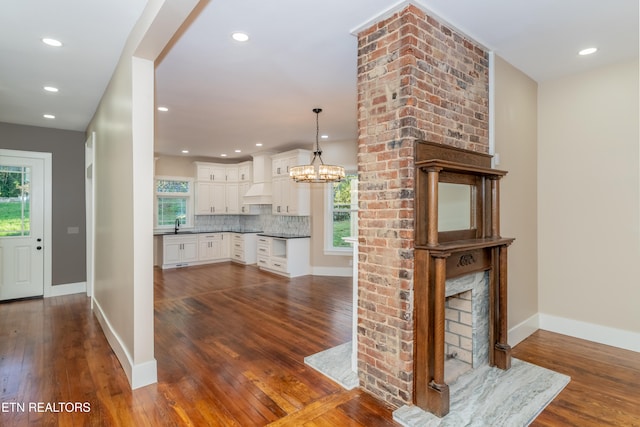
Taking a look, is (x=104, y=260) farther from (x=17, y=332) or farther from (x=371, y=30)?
(x=371, y=30)

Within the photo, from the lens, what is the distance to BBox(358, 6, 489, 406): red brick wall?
2.31 m

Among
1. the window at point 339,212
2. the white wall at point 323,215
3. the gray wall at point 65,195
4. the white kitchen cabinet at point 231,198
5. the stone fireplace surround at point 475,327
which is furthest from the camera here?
the white kitchen cabinet at point 231,198

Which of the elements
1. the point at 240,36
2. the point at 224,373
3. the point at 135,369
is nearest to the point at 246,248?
the point at 224,373

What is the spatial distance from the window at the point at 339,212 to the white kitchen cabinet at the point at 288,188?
509 millimetres

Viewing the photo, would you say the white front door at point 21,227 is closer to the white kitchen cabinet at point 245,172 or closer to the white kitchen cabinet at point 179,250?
the white kitchen cabinet at point 179,250

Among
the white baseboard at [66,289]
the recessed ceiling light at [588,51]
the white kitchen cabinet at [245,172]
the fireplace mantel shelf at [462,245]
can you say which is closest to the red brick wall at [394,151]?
the fireplace mantel shelf at [462,245]

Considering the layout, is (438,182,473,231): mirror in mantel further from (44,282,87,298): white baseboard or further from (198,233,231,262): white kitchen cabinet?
(198,233,231,262): white kitchen cabinet

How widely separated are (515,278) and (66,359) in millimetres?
4553

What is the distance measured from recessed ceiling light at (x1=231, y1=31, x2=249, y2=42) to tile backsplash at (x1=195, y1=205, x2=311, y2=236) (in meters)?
4.91

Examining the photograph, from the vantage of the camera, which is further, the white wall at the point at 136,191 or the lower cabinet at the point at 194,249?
the lower cabinet at the point at 194,249

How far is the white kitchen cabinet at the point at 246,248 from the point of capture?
8.48 meters

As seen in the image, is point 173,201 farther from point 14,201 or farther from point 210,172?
point 14,201

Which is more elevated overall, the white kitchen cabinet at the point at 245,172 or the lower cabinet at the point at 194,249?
the white kitchen cabinet at the point at 245,172

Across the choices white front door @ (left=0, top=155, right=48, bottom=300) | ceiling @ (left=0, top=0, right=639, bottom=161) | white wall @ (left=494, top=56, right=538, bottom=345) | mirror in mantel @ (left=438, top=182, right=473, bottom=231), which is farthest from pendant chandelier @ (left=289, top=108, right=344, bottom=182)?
white front door @ (left=0, top=155, right=48, bottom=300)
